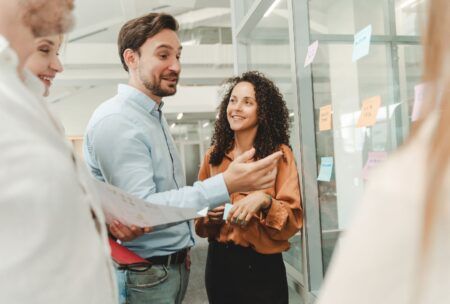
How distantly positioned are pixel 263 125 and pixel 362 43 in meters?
0.57

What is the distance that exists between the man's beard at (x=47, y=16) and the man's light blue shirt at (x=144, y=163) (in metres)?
0.63

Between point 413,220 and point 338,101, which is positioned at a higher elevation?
point 338,101

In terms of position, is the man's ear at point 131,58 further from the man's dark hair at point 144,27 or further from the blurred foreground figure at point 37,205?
the blurred foreground figure at point 37,205

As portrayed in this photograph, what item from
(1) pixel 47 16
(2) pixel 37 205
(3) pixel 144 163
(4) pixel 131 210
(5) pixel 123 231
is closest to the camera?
(2) pixel 37 205

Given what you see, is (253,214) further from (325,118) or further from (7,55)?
(7,55)

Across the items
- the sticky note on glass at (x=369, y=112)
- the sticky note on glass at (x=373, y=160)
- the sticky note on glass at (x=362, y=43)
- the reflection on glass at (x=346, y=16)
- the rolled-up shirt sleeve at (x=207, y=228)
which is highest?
the reflection on glass at (x=346, y=16)

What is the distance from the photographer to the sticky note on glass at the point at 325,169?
173cm

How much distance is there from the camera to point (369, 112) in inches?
56.1

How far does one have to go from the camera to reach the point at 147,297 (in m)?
1.35

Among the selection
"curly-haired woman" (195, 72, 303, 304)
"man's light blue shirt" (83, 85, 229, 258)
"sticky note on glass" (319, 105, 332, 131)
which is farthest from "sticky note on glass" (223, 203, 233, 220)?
"sticky note on glass" (319, 105, 332, 131)

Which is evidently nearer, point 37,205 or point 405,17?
point 37,205

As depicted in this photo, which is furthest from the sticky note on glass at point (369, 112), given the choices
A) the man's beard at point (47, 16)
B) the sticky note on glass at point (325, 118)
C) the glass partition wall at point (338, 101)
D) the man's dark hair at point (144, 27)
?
the man's beard at point (47, 16)

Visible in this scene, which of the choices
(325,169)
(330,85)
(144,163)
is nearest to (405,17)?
(330,85)

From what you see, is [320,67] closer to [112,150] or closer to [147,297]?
[112,150]
